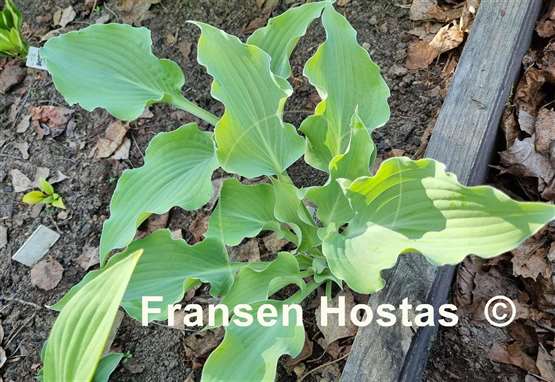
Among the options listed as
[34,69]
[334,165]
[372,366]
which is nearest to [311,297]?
[372,366]

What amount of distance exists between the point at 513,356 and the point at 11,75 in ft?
5.71

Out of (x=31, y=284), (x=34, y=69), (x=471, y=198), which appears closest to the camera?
(x=471, y=198)

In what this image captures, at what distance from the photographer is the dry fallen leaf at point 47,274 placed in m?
1.63

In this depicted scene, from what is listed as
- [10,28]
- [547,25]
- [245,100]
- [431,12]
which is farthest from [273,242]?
[10,28]

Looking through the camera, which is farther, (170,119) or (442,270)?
(170,119)

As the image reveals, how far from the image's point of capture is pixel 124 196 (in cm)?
125

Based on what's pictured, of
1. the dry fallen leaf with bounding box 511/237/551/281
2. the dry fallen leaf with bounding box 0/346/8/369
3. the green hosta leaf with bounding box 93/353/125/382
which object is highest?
the dry fallen leaf with bounding box 511/237/551/281

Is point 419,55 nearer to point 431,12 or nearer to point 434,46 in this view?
point 434,46

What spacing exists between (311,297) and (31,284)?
79 centimetres

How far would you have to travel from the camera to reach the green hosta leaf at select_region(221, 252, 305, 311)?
4.05 feet

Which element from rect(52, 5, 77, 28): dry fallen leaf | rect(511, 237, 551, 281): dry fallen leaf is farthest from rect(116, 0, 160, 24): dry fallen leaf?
rect(511, 237, 551, 281): dry fallen leaf

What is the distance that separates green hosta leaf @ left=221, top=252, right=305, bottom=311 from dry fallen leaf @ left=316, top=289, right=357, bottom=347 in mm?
162

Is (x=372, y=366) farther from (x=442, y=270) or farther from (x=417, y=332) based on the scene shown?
(x=442, y=270)

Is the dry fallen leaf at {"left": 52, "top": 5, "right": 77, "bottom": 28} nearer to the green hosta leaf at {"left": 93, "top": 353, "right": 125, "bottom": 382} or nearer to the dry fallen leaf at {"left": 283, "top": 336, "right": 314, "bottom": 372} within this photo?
the green hosta leaf at {"left": 93, "top": 353, "right": 125, "bottom": 382}
